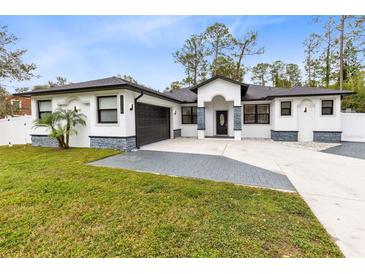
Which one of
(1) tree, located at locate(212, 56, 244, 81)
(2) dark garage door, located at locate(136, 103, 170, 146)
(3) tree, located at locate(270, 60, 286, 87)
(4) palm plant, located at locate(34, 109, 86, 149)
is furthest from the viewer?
(3) tree, located at locate(270, 60, 286, 87)

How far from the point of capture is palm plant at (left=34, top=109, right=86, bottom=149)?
9.29 m

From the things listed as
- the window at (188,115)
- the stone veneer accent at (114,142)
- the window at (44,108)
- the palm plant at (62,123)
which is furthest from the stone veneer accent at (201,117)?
the window at (44,108)

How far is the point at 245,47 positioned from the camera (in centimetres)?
2284

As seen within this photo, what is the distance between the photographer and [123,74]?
30094 millimetres

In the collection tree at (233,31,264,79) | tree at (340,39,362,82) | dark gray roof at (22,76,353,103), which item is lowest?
dark gray roof at (22,76,353,103)

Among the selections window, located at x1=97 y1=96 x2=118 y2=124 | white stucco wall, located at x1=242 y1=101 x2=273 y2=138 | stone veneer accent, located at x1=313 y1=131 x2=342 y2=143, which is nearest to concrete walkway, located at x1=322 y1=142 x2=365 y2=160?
stone veneer accent, located at x1=313 y1=131 x2=342 y2=143

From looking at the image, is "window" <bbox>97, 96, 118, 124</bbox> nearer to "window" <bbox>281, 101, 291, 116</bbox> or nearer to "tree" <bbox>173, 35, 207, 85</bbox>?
"window" <bbox>281, 101, 291, 116</bbox>

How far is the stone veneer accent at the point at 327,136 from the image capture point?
12.3m

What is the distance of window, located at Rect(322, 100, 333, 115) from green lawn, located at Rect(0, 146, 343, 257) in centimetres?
1134

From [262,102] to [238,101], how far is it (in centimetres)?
217

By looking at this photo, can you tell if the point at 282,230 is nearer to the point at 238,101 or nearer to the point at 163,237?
the point at 163,237

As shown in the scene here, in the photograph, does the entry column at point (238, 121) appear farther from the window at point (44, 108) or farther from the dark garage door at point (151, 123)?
the window at point (44, 108)
